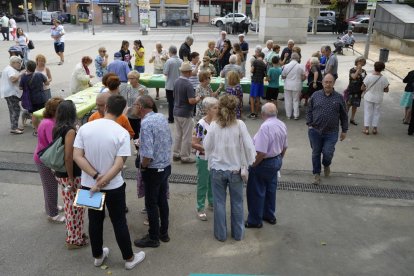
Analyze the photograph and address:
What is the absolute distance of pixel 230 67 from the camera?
31.2 ft

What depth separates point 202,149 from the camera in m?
5.15

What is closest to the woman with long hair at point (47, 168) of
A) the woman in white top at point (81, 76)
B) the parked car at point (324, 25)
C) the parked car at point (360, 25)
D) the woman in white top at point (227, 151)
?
the woman in white top at point (227, 151)

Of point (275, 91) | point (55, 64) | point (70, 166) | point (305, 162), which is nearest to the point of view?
point (70, 166)

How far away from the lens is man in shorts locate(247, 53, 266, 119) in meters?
9.86

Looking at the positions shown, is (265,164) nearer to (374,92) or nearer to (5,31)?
(374,92)

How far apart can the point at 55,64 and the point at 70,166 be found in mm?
14867

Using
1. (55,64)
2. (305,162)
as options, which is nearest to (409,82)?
(305,162)

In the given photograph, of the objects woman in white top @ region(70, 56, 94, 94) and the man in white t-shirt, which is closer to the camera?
the man in white t-shirt

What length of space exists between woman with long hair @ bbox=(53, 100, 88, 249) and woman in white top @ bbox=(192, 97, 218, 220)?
4.87ft

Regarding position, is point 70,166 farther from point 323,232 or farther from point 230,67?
point 230,67

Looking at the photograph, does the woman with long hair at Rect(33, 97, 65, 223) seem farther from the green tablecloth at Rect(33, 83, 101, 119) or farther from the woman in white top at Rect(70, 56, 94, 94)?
the woman in white top at Rect(70, 56, 94, 94)

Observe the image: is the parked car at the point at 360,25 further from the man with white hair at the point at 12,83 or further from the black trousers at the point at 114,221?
the black trousers at the point at 114,221

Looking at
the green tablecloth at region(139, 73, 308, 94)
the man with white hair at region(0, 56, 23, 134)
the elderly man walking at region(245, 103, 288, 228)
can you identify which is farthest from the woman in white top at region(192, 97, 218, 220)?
the green tablecloth at region(139, 73, 308, 94)

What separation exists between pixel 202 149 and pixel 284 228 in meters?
1.50
